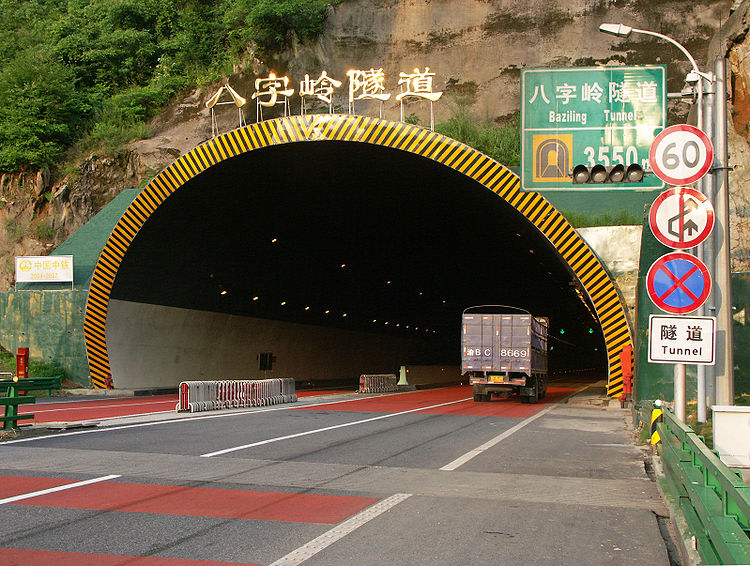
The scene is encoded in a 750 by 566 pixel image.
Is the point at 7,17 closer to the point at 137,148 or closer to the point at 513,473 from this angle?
the point at 137,148

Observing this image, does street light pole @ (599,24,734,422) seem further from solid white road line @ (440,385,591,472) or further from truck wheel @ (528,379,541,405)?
truck wheel @ (528,379,541,405)

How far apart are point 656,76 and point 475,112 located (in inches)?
1716

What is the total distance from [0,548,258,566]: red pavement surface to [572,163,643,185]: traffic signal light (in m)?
14.0

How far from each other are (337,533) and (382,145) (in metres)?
22.2

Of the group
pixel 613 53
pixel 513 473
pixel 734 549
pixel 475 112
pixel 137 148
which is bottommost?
pixel 513 473

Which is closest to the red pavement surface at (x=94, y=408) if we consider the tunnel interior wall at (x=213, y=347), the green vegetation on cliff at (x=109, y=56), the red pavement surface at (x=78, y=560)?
the tunnel interior wall at (x=213, y=347)

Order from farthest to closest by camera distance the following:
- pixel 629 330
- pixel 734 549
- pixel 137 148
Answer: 1. pixel 137 148
2. pixel 629 330
3. pixel 734 549

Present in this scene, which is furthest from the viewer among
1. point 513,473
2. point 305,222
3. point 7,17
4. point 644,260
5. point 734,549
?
point 7,17

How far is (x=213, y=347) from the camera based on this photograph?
39.2m

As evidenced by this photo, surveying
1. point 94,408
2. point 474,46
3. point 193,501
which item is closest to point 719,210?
point 193,501

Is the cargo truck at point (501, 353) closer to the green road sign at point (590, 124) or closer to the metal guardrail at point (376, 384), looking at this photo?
the metal guardrail at point (376, 384)

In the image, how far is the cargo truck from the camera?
1223 inches

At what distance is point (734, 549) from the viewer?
4430 millimetres

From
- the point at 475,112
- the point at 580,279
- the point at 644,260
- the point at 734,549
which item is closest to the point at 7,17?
the point at 475,112
